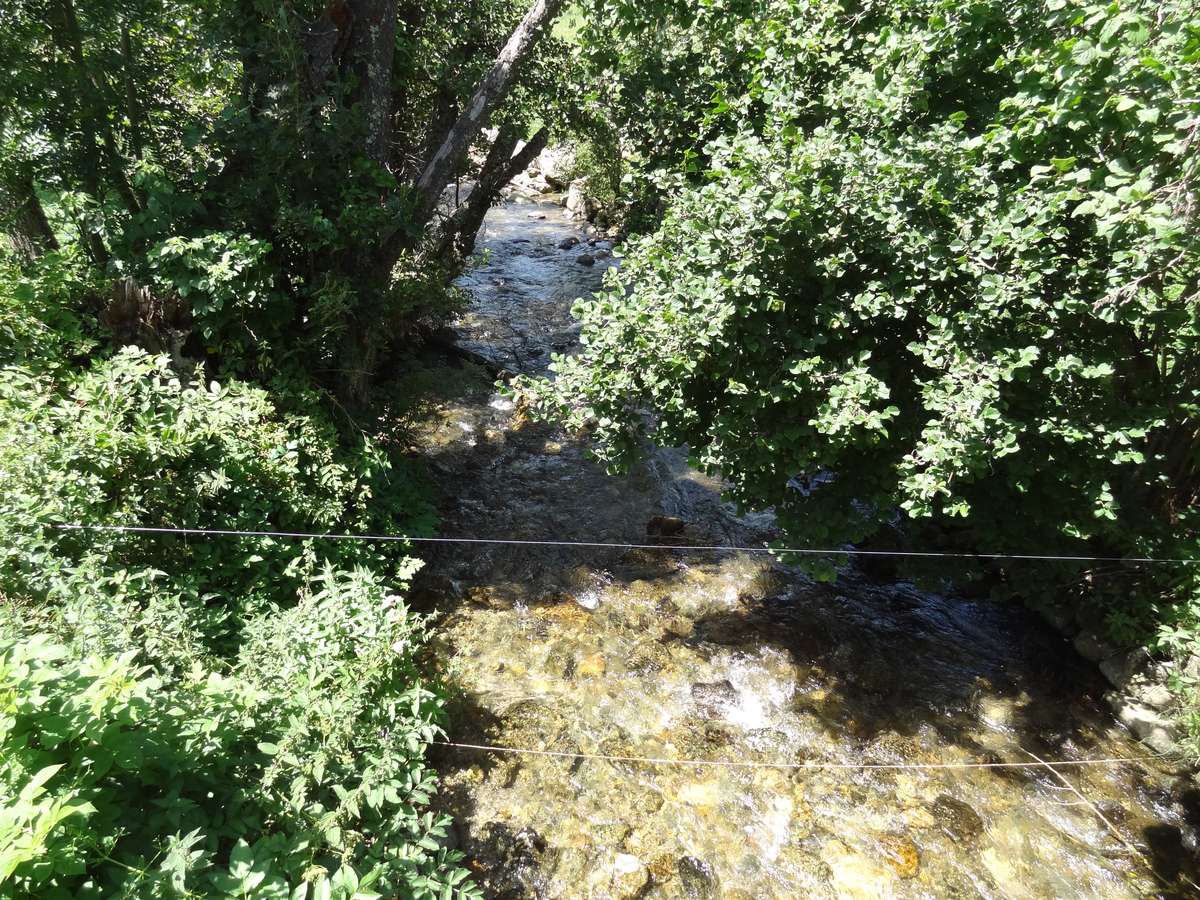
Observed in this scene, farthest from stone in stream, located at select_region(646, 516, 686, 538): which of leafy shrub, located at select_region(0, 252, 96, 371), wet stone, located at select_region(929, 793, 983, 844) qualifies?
leafy shrub, located at select_region(0, 252, 96, 371)

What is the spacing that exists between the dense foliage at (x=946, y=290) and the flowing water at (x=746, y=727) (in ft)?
3.43

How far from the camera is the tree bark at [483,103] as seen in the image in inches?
254

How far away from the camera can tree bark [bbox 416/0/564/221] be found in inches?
254

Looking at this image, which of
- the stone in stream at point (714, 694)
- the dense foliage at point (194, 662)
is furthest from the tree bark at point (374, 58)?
the stone in stream at point (714, 694)

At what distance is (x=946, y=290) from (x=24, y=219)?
7569 mm

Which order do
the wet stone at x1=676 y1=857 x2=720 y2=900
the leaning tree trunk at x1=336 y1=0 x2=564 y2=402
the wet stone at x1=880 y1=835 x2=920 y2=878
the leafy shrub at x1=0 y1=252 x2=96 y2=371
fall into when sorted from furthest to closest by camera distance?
the leaning tree trunk at x1=336 y1=0 x2=564 y2=402
the leafy shrub at x1=0 y1=252 x2=96 y2=371
the wet stone at x1=880 y1=835 x2=920 y2=878
the wet stone at x1=676 y1=857 x2=720 y2=900

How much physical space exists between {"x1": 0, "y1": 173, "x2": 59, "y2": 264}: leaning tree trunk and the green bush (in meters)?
2.09

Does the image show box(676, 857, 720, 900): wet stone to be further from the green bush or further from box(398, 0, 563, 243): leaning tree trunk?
box(398, 0, 563, 243): leaning tree trunk

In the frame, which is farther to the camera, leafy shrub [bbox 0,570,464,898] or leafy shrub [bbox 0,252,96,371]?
leafy shrub [bbox 0,252,96,371]

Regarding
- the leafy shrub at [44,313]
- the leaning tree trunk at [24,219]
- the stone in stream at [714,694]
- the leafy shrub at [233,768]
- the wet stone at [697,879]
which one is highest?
the leaning tree trunk at [24,219]

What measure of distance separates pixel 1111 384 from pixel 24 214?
8.82 meters

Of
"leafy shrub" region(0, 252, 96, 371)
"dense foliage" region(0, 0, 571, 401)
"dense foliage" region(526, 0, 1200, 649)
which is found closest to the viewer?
"dense foliage" region(526, 0, 1200, 649)

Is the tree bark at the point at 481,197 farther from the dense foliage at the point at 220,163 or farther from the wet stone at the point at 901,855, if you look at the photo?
the wet stone at the point at 901,855

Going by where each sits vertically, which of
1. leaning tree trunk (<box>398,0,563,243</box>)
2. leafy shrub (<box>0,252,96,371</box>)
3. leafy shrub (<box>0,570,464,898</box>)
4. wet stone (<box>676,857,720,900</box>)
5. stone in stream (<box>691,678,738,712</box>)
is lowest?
wet stone (<box>676,857,720,900</box>)
